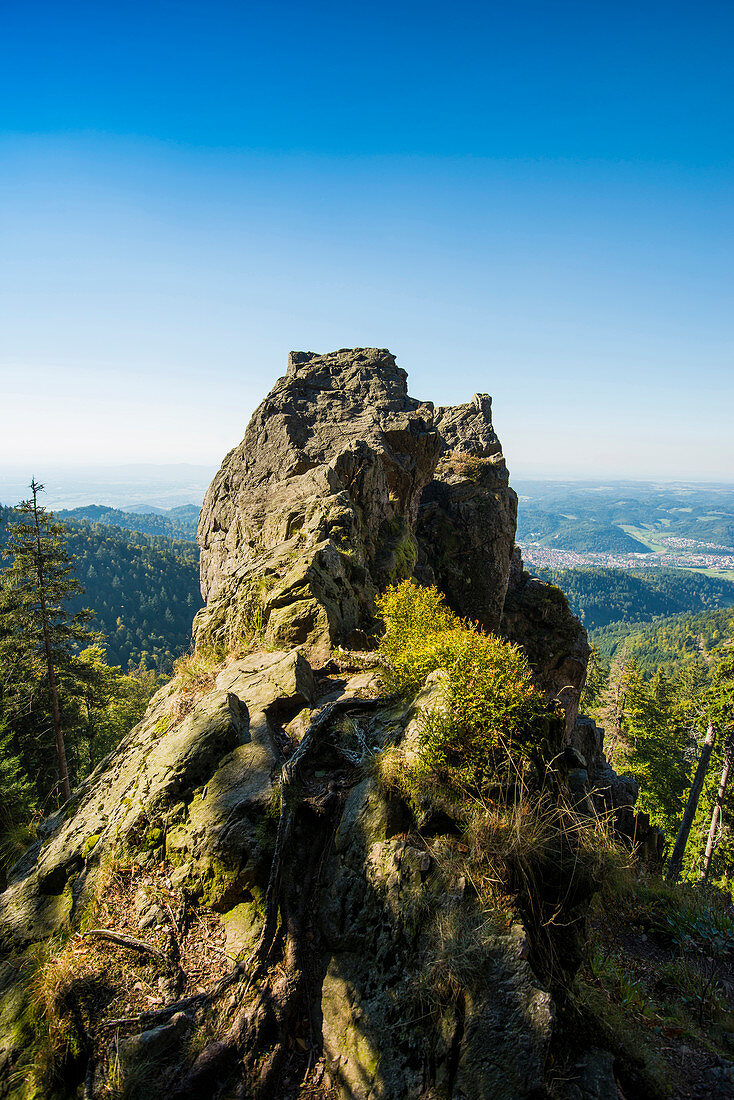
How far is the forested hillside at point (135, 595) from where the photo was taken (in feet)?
379

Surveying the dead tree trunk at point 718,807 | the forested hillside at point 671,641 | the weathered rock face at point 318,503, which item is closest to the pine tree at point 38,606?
the weathered rock face at point 318,503

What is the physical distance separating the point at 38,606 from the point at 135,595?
427ft

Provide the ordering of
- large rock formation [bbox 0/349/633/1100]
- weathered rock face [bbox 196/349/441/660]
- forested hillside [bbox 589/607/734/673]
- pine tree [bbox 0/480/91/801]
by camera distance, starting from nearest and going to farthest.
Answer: large rock formation [bbox 0/349/633/1100], weathered rock face [bbox 196/349/441/660], pine tree [bbox 0/480/91/801], forested hillside [bbox 589/607/734/673]

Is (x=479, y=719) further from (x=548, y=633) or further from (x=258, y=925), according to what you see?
(x=548, y=633)

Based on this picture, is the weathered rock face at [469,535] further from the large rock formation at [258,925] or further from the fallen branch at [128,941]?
the fallen branch at [128,941]

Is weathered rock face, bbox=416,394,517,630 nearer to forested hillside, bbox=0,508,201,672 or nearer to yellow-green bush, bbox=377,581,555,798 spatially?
yellow-green bush, bbox=377,581,555,798

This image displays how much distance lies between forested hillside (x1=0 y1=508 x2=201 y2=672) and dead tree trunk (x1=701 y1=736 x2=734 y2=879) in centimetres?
10433

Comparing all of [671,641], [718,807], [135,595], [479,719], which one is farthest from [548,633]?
[671,641]

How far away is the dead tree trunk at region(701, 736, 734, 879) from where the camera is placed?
18125mm

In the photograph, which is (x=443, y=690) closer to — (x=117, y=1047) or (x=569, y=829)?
(x=569, y=829)

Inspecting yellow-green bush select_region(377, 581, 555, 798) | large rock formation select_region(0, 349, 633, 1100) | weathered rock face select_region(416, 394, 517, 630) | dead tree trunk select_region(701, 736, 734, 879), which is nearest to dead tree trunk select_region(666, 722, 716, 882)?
dead tree trunk select_region(701, 736, 734, 879)

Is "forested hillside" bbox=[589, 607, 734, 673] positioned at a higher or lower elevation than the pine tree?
lower

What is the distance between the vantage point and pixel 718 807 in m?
18.6

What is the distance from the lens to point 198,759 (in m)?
6.00
